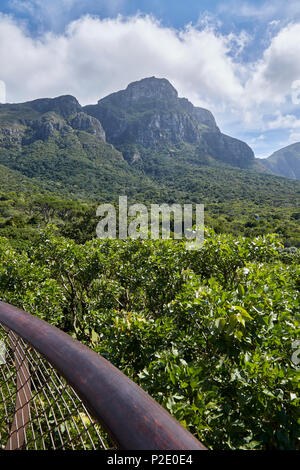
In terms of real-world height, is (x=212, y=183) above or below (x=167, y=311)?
above

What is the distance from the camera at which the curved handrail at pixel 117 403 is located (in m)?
0.72

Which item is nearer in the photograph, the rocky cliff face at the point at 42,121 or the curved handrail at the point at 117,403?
the curved handrail at the point at 117,403

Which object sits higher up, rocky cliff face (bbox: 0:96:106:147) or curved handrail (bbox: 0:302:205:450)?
rocky cliff face (bbox: 0:96:106:147)

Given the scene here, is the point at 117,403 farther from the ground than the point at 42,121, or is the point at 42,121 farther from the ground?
the point at 42,121

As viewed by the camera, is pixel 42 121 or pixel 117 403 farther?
pixel 42 121

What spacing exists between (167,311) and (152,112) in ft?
712

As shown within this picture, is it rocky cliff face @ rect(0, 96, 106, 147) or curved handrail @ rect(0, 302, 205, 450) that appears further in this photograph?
rocky cliff face @ rect(0, 96, 106, 147)

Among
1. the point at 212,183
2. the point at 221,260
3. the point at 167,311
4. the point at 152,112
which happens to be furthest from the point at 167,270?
the point at 152,112

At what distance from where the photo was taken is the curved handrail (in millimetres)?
718

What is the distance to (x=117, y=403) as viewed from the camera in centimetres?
80

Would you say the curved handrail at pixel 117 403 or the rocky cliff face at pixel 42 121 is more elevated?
the rocky cliff face at pixel 42 121
